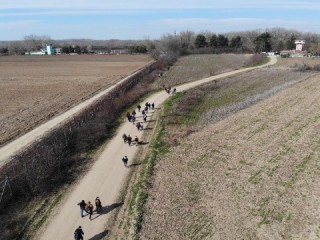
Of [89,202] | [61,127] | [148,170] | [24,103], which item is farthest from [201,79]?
[89,202]

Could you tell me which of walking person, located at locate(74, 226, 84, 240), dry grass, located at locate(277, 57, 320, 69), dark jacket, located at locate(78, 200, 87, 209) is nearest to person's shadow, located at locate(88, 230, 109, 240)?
walking person, located at locate(74, 226, 84, 240)

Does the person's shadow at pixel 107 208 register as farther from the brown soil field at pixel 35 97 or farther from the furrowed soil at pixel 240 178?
the brown soil field at pixel 35 97

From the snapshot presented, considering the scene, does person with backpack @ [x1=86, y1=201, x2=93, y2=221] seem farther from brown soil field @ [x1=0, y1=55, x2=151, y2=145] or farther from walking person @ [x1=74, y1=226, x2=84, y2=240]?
brown soil field @ [x1=0, y1=55, x2=151, y2=145]

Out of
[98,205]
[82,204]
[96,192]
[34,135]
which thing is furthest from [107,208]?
[34,135]

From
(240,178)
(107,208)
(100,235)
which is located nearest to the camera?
(100,235)

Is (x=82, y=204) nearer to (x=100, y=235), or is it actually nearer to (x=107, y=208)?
(x=107, y=208)

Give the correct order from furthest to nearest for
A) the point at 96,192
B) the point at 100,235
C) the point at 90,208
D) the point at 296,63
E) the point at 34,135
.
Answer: the point at 296,63 → the point at 34,135 → the point at 96,192 → the point at 90,208 → the point at 100,235
